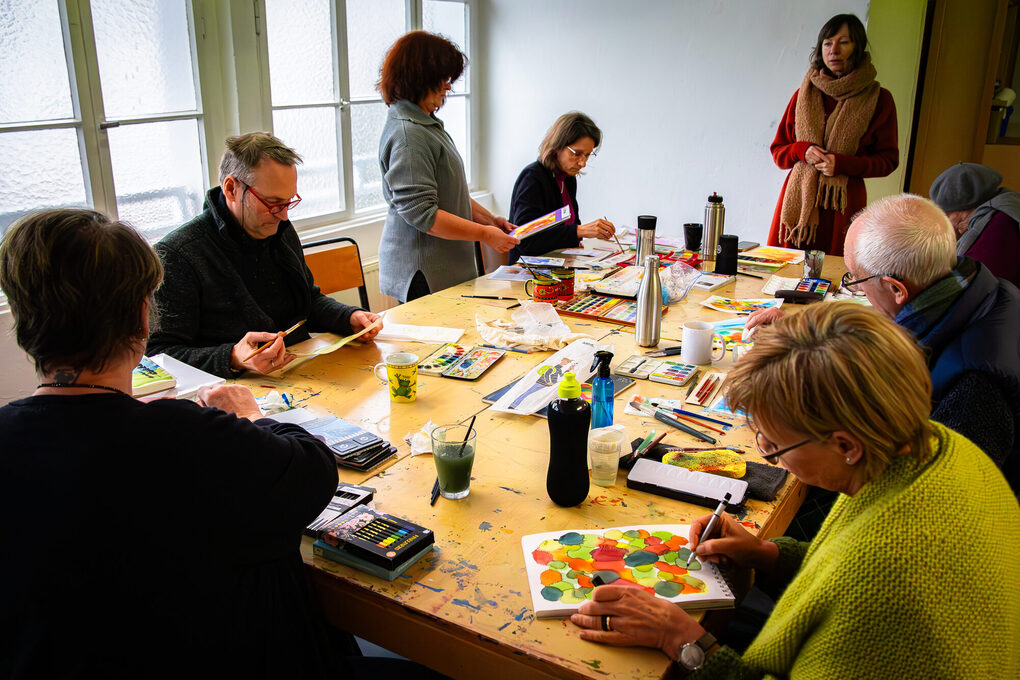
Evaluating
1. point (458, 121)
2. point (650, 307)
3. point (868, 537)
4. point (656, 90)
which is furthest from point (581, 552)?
point (458, 121)

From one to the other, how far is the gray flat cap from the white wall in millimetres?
1986

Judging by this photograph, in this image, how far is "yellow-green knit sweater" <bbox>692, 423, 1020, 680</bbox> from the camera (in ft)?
3.21

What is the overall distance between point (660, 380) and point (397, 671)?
41.4 inches

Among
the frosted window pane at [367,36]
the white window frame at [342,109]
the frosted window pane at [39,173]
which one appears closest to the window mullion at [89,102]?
the frosted window pane at [39,173]

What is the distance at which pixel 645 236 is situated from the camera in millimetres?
3326

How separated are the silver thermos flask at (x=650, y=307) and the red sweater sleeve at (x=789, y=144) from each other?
208cm

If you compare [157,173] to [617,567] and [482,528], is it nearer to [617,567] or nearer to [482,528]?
[482,528]

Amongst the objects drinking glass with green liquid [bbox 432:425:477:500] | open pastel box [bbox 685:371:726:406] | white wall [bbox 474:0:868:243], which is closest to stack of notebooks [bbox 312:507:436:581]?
drinking glass with green liquid [bbox 432:425:477:500]

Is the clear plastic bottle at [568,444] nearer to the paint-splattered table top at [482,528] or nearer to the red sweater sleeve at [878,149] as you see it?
the paint-splattered table top at [482,528]

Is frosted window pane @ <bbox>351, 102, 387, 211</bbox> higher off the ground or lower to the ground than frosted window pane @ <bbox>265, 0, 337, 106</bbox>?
lower

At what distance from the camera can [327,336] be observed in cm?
254

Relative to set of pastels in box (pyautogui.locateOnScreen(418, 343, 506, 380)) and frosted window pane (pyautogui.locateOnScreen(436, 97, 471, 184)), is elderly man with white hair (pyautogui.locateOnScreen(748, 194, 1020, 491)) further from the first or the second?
frosted window pane (pyautogui.locateOnScreen(436, 97, 471, 184))

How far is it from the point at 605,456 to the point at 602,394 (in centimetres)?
22

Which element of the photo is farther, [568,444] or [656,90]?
[656,90]
